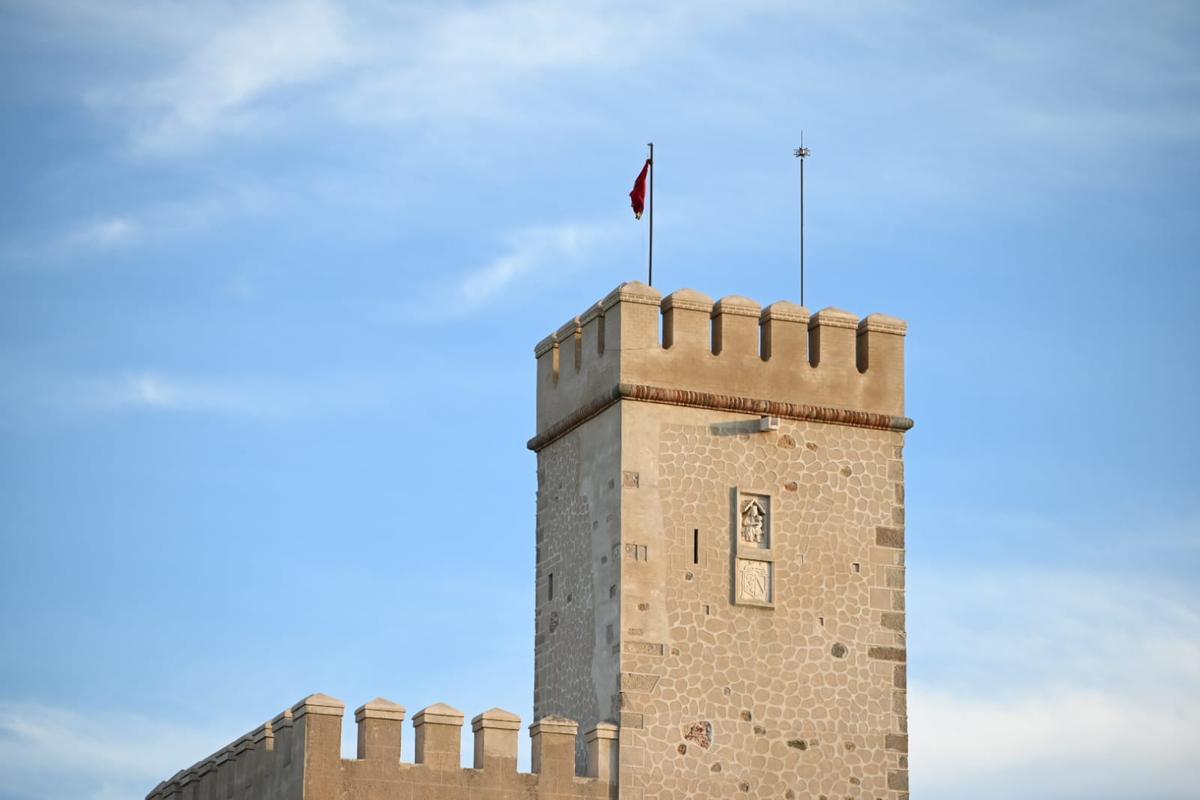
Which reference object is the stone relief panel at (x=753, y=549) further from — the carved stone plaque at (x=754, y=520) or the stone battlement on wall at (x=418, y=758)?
the stone battlement on wall at (x=418, y=758)

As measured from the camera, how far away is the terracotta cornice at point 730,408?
31.6m

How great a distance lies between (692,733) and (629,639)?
54.5 inches

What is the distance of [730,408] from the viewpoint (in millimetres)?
31969

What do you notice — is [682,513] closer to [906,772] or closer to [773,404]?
[773,404]

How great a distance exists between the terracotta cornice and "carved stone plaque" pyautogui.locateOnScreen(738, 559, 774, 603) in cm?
197

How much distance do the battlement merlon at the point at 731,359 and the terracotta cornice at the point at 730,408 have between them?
13 millimetres

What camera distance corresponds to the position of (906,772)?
1246 inches

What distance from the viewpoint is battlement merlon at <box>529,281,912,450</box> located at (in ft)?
105

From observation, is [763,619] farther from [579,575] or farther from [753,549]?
[579,575]

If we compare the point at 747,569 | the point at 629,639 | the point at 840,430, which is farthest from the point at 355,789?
the point at 840,430

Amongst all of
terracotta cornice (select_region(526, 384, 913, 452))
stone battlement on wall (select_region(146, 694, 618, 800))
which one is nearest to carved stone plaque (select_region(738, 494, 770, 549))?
terracotta cornice (select_region(526, 384, 913, 452))

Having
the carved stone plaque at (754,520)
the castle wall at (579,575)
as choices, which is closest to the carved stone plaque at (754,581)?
the carved stone plaque at (754,520)

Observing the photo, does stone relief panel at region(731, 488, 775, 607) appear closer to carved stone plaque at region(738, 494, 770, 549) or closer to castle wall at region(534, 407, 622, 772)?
carved stone plaque at region(738, 494, 770, 549)

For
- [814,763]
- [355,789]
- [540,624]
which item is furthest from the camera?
[540,624]
